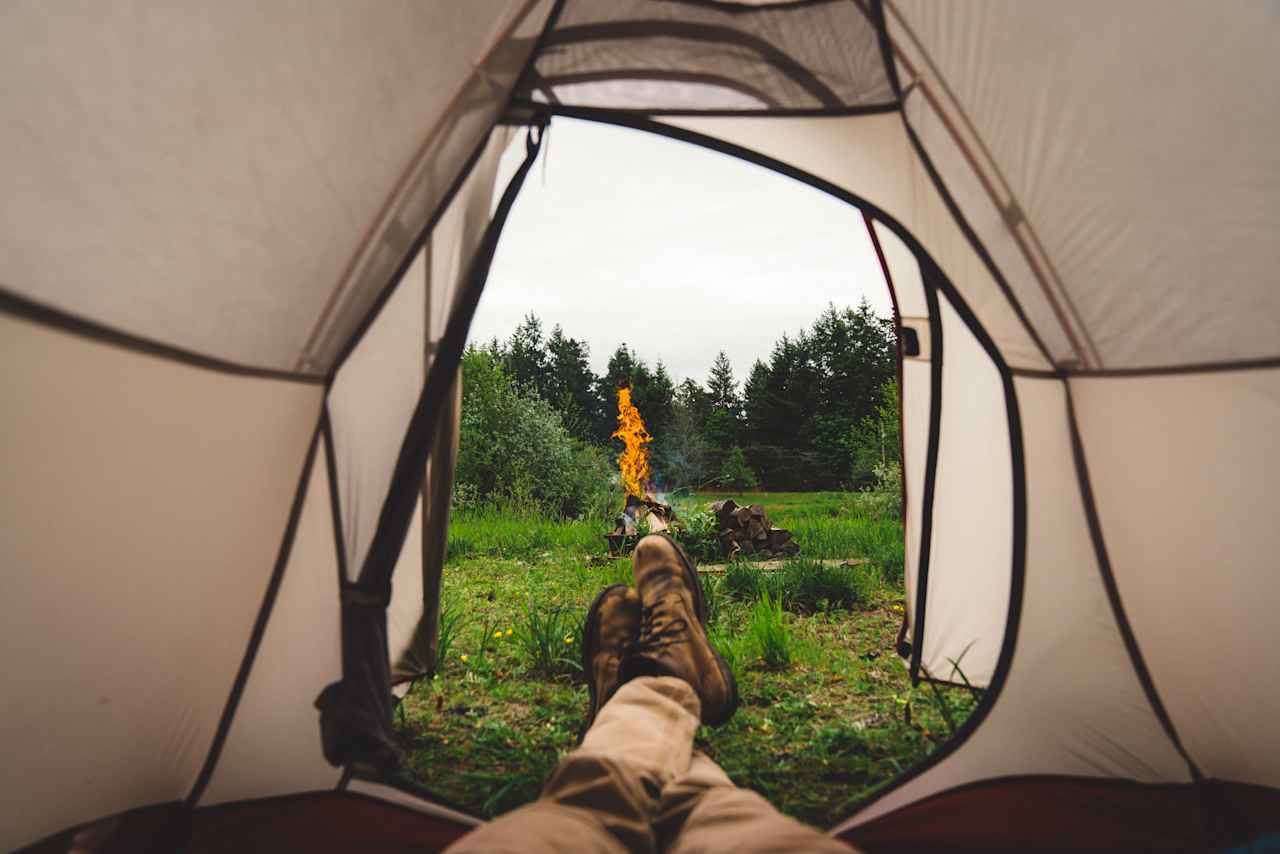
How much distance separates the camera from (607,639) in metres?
1.90

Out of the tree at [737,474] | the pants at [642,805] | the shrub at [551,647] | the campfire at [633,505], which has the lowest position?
the shrub at [551,647]

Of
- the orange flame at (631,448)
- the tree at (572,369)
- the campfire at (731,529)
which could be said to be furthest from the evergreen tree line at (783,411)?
the campfire at (731,529)

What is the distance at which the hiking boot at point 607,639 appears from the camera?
1.80 metres

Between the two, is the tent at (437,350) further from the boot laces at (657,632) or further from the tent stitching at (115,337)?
the boot laces at (657,632)

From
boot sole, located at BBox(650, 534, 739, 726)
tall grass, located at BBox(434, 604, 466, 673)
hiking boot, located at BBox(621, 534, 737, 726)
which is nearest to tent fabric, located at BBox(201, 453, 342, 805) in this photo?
hiking boot, located at BBox(621, 534, 737, 726)

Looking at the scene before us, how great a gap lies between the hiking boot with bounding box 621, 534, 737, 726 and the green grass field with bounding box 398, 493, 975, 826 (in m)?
0.21

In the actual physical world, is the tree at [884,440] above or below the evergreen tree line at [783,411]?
below

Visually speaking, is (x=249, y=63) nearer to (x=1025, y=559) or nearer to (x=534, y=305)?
(x=1025, y=559)

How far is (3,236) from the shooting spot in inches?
31.3

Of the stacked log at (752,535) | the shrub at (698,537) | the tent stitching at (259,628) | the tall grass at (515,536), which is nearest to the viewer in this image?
the tent stitching at (259,628)

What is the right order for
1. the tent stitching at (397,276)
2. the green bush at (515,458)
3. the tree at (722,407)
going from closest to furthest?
1. the tent stitching at (397,276)
2. the green bush at (515,458)
3. the tree at (722,407)

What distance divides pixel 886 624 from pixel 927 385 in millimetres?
1409

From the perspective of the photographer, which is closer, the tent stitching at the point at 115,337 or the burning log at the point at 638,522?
the tent stitching at the point at 115,337

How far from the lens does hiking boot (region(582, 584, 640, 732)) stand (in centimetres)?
180
